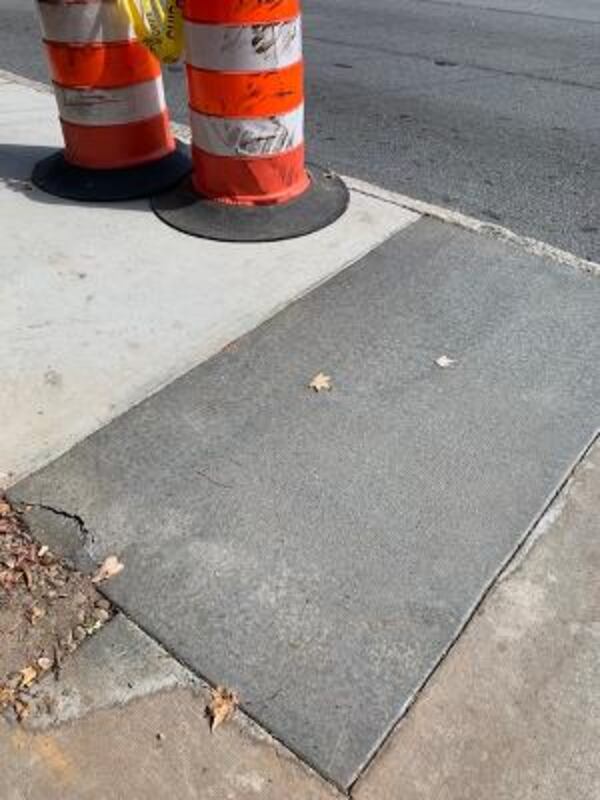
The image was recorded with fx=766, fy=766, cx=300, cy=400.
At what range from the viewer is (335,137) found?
21.3 feet

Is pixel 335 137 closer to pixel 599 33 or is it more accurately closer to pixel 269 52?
pixel 269 52

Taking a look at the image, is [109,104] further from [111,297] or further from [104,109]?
[111,297]

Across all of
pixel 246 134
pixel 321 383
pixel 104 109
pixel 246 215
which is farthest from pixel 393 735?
pixel 104 109

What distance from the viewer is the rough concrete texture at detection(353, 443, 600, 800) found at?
214 cm

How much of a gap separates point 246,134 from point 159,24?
844mm

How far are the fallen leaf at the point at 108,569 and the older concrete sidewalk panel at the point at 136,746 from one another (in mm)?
298

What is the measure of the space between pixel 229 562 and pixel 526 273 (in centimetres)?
260

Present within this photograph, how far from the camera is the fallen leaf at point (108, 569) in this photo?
2.66 metres

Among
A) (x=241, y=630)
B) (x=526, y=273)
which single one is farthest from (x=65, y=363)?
(x=526, y=273)

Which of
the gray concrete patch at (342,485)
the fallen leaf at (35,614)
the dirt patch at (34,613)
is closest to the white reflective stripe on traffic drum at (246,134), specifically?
the gray concrete patch at (342,485)

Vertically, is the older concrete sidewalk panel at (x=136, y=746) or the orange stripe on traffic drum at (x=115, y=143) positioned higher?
the orange stripe on traffic drum at (x=115, y=143)

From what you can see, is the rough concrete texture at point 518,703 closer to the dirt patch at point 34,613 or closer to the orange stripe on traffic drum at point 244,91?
the dirt patch at point 34,613

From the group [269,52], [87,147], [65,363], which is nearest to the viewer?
[65,363]

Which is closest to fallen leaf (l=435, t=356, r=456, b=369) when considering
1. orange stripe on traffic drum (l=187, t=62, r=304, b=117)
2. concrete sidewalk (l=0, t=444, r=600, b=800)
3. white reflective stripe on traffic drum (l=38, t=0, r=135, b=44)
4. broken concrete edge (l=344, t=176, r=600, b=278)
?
broken concrete edge (l=344, t=176, r=600, b=278)
